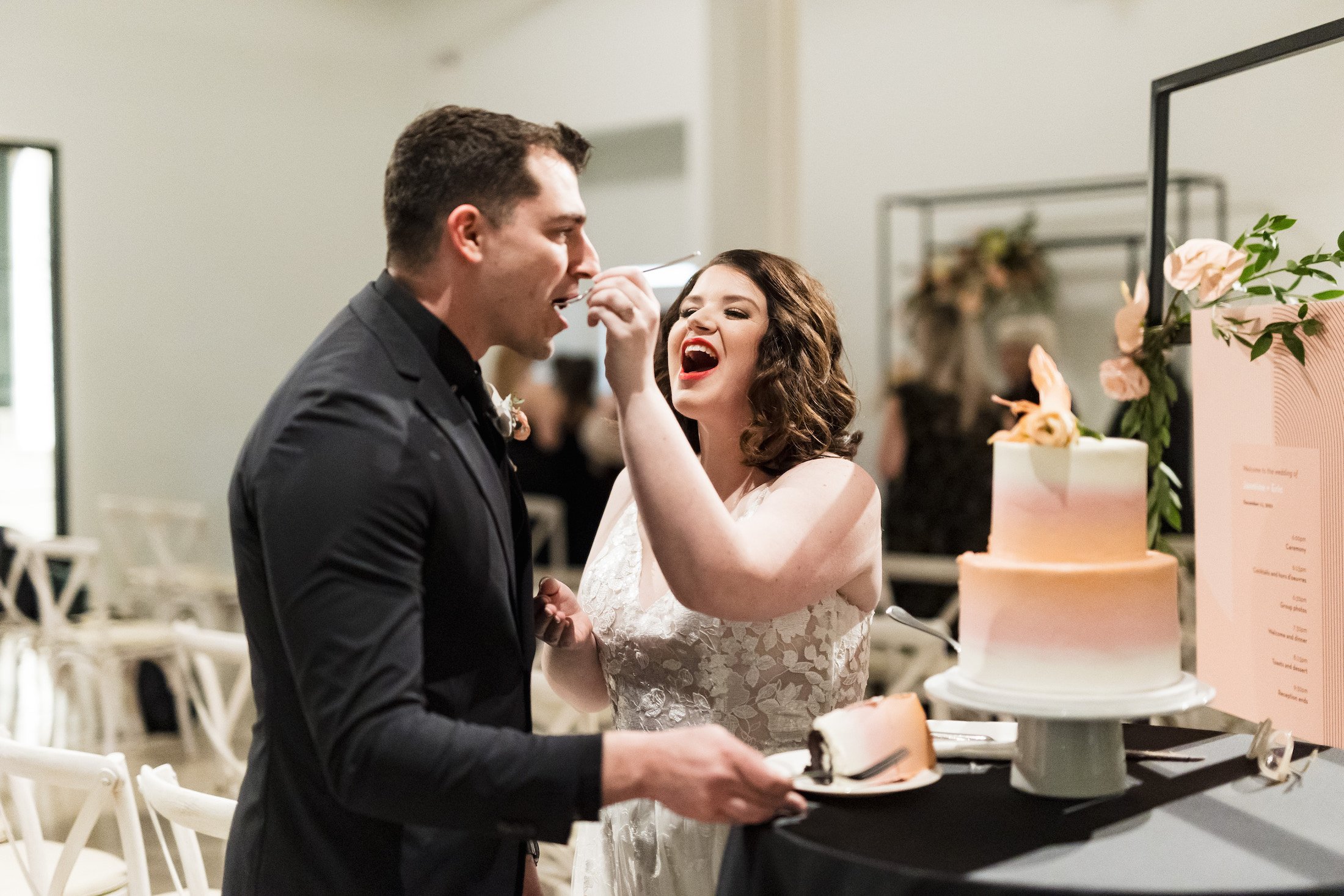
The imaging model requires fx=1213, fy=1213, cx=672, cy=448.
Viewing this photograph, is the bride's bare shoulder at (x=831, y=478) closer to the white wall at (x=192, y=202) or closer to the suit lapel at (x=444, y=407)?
the suit lapel at (x=444, y=407)

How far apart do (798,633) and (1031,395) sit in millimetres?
3831

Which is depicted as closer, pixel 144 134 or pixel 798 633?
pixel 798 633

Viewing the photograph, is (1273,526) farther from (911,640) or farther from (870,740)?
(911,640)

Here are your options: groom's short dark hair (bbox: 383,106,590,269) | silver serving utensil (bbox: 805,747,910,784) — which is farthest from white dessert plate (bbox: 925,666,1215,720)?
groom's short dark hair (bbox: 383,106,590,269)

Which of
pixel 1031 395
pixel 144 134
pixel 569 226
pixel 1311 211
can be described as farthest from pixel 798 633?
pixel 1031 395

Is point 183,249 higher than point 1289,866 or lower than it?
higher

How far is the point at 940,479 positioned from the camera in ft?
17.4

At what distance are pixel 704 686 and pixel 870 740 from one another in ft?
1.20

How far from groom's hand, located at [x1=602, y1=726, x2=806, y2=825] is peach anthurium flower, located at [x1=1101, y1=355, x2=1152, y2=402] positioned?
109cm

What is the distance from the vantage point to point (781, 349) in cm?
169

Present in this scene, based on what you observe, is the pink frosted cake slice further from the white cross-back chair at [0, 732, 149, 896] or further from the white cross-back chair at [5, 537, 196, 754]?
the white cross-back chair at [5, 537, 196, 754]

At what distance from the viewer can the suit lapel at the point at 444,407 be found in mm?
1221

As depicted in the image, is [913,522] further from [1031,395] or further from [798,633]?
[798,633]

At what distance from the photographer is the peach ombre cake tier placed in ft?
3.83
